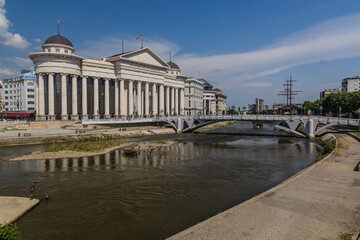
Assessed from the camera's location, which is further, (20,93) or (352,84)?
Result: (352,84)

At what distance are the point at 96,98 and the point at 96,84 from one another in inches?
205

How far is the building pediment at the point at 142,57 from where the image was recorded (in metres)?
97.1

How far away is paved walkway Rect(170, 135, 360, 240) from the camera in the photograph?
1247 cm

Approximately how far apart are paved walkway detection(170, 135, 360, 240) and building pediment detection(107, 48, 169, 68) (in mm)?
87165

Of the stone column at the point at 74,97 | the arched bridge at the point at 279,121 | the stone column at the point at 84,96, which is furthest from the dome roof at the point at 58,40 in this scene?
the arched bridge at the point at 279,121

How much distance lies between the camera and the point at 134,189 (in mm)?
24688

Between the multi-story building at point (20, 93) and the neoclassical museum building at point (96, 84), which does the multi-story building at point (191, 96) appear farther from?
the multi-story building at point (20, 93)

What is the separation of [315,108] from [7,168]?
14128cm

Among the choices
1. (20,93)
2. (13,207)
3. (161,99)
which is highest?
(20,93)

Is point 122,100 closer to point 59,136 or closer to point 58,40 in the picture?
point 58,40

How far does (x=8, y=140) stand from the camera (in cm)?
5203

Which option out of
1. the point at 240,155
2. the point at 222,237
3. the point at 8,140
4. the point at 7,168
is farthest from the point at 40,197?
the point at 8,140

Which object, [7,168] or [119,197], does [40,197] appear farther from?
[7,168]

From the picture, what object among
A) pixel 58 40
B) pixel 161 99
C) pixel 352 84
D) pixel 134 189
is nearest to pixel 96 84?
pixel 58 40
